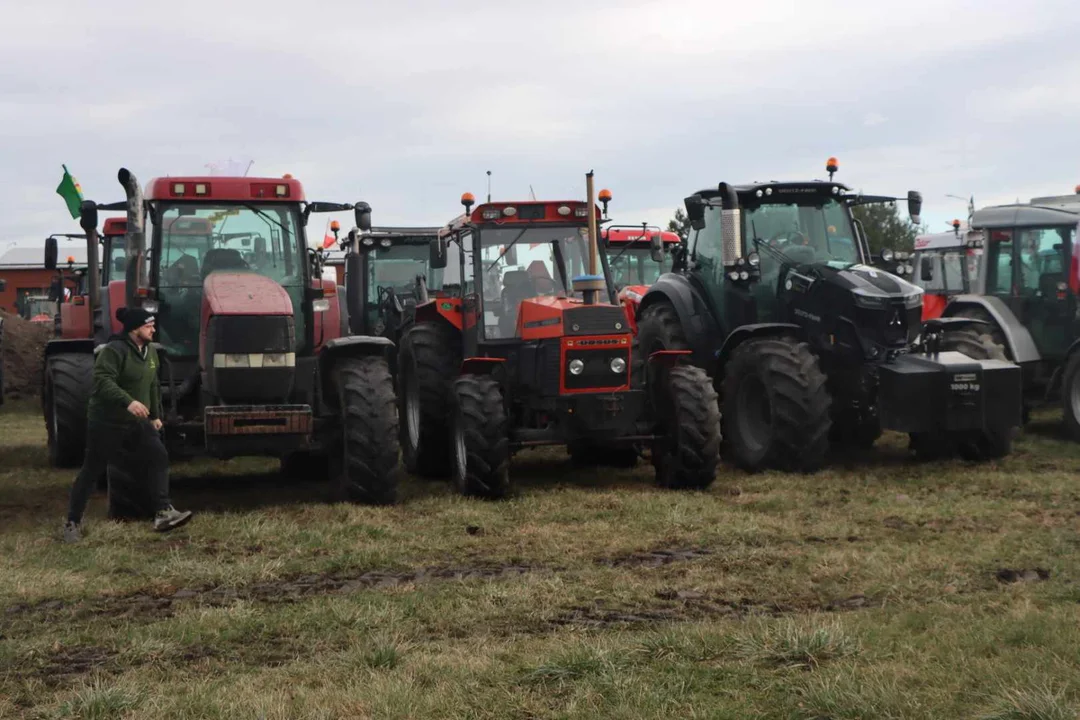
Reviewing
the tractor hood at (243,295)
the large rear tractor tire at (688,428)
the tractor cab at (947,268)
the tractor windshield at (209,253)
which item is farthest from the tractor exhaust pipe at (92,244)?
the tractor cab at (947,268)

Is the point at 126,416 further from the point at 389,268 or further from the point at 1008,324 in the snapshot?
the point at 1008,324

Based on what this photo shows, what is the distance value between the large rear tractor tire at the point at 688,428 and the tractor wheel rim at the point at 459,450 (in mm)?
1480

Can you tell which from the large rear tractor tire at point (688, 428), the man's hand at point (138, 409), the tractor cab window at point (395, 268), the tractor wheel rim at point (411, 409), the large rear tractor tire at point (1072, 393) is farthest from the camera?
the tractor cab window at point (395, 268)

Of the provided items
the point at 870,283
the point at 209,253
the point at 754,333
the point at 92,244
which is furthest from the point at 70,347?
the point at 870,283

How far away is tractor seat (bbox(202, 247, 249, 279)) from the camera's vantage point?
9586mm

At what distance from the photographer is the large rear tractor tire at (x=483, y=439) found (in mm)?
9055

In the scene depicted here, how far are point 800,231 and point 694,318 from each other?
4.04 feet

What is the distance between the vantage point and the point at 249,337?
8695 millimetres

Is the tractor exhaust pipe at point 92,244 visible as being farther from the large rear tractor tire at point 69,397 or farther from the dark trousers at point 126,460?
the dark trousers at point 126,460

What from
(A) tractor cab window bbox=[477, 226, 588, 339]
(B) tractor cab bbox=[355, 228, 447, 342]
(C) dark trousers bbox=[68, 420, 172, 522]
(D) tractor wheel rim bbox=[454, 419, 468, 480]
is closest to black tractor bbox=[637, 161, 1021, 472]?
(A) tractor cab window bbox=[477, 226, 588, 339]

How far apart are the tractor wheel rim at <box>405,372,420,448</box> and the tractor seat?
6.11ft

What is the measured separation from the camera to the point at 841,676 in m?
4.52

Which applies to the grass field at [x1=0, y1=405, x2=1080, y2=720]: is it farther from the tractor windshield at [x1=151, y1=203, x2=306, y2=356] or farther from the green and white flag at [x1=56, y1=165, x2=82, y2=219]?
the green and white flag at [x1=56, y1=165, x2=82, y2=219]

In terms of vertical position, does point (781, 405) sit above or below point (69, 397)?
below
